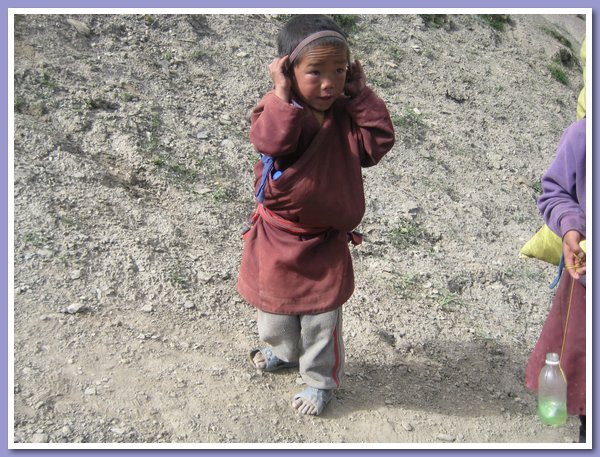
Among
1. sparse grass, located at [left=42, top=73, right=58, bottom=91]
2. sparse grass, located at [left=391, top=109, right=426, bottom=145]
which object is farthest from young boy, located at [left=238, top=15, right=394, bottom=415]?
sparse grass, located at [left=391, top=109, right=426, bottom=145]

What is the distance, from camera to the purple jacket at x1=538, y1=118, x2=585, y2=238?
8.28 feet

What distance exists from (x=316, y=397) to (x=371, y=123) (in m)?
1.25

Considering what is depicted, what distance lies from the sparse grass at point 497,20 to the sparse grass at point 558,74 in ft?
2.21

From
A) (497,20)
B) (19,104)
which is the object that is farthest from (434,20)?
(19,104)

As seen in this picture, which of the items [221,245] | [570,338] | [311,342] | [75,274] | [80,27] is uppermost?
[80,27]

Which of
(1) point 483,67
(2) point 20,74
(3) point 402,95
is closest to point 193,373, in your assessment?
(2) point 20,74

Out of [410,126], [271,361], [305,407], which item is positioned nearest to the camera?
[305,407]

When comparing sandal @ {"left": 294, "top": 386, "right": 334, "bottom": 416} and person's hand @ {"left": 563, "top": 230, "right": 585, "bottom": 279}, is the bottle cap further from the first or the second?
sandal @ {"left": 294, "top": 386, "right": 334, "bottom": 416}

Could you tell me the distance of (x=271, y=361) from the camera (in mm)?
3465

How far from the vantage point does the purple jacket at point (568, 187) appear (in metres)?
2.52

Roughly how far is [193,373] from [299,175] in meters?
1.16

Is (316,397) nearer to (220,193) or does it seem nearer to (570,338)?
(570,338)

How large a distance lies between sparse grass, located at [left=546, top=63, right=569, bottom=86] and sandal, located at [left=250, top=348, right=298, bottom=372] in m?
5.13

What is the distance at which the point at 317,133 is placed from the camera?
2729 mm
